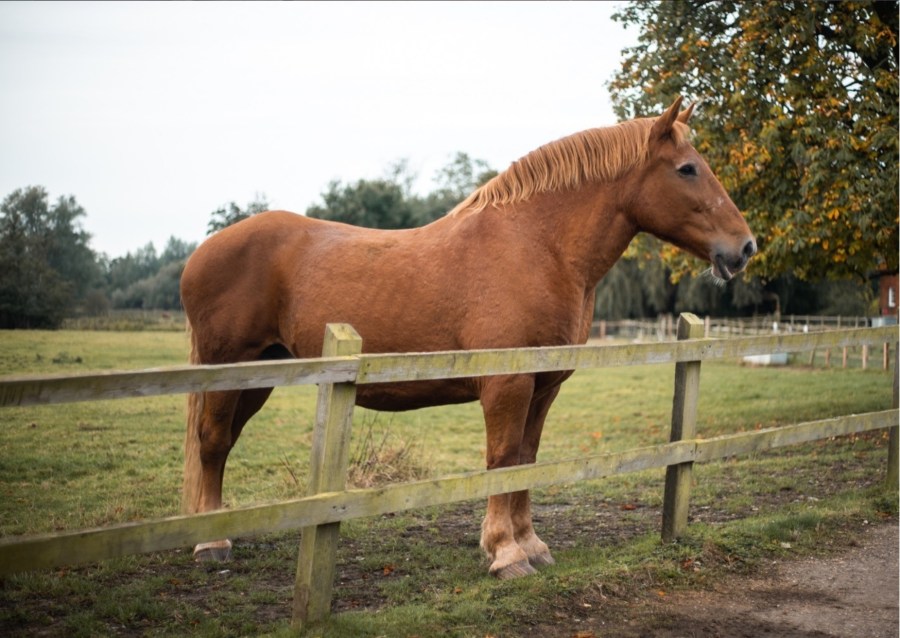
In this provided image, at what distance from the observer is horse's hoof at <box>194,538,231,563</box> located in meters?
5.10

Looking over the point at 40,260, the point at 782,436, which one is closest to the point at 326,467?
the point at 782,436

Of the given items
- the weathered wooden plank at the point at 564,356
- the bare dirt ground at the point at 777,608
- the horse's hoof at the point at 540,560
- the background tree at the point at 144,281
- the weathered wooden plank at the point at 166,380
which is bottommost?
the horse's hoof at the point at 540,560

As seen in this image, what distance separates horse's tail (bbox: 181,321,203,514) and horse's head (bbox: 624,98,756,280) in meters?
3.37

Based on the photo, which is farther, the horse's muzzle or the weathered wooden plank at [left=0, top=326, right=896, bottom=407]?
the horse's muzzle

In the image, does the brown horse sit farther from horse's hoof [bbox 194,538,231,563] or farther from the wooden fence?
the wooden fence

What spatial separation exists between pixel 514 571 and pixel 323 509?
5.26 feet

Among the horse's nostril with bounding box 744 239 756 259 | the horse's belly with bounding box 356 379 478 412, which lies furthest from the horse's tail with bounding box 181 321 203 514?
the horse's nostril with bounding box 744 239 756 259

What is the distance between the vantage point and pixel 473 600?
13.4 feet

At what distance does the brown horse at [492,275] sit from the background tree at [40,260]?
2.41 m

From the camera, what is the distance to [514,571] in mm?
4613

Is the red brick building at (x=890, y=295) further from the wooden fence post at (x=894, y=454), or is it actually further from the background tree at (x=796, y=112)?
the wooden fence post at (x=894, y=454)

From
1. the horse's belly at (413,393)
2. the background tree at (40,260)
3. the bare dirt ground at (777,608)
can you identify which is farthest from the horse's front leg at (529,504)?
the background tree at (40,260)

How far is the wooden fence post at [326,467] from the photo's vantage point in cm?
356

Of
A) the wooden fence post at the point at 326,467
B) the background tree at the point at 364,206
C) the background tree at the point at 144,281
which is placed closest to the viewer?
the wooden fence post at the point at 326,467
